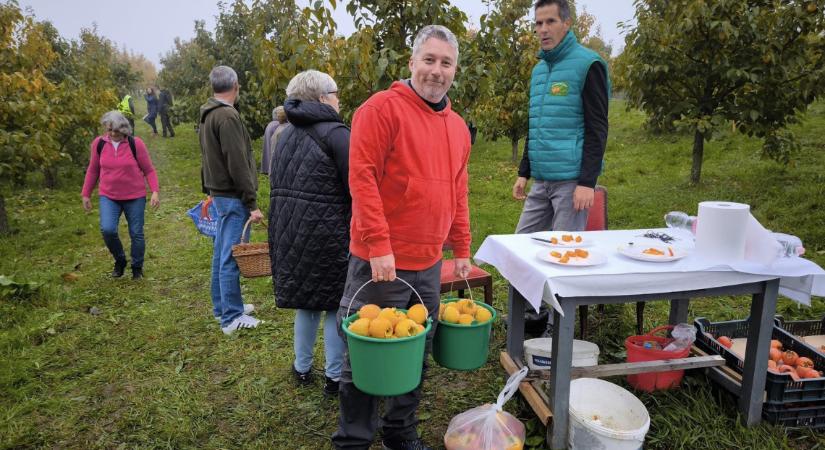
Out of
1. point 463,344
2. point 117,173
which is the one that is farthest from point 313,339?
point 117,173

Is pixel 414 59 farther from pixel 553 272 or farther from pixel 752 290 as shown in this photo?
pixel 752 290

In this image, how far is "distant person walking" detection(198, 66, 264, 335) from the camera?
4.07m

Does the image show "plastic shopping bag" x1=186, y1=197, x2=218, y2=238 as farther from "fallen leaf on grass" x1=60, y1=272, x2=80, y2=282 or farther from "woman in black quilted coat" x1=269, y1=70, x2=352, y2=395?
"fallen leaf on grass" x1=60, y1=272, x2=80, y2=282

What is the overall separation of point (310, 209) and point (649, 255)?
186 cm

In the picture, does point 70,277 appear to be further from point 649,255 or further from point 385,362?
point 649,255

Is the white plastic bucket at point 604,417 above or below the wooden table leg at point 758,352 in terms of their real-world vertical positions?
below

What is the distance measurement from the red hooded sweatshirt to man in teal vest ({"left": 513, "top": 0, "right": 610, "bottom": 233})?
1369 mm

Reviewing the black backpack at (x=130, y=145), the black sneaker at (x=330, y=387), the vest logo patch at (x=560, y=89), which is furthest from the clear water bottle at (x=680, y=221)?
the black backpack at (x=130, y=145)

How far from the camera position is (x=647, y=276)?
2561 millimetres

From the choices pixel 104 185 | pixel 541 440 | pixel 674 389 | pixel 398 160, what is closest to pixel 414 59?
pixel 398 160

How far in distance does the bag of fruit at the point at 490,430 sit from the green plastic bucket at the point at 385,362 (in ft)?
1.80

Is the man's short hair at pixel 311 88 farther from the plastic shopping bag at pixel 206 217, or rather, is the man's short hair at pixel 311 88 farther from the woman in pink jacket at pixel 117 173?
the woman in pink jacket at pixel 117 173

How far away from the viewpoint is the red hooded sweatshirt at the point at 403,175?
7.43 feet

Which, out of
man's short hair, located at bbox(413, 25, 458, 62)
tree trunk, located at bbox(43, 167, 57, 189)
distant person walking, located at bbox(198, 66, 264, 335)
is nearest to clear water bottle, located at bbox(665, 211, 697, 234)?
man's short hair, located at bbox(413, 25, 458, 62)
